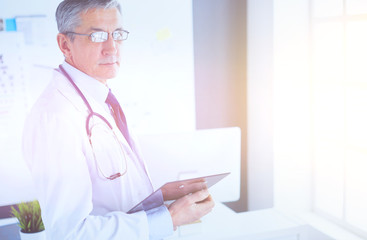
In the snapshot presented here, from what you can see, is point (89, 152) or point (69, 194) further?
point (89, 152)

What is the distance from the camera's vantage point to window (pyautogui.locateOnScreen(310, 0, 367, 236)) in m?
2.45

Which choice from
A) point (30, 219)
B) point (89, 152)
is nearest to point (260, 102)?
point (89, 152)

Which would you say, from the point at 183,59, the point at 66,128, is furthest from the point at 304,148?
the point at 66,128

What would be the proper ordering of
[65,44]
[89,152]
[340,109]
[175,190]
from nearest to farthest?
[175,190], [89,152], [65,44], [340,109]

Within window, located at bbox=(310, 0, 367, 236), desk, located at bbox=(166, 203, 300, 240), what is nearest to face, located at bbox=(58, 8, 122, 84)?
desk, located at bbox=(166, 203, 300, 240)

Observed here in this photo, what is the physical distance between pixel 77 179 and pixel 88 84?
1.63ft

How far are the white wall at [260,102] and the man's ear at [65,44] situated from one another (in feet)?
4.08

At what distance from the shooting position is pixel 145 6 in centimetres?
270

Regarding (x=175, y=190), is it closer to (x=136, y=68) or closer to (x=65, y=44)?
(x=65, y=44)

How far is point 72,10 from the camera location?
7.40ft

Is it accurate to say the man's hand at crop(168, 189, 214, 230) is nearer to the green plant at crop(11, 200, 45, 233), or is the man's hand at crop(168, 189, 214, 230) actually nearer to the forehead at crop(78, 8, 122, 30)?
the green plant at crop(11, 200, 45, 233)

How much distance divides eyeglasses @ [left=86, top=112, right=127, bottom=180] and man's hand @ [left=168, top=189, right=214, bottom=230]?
1.11ft

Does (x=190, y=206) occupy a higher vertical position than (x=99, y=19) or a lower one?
lower

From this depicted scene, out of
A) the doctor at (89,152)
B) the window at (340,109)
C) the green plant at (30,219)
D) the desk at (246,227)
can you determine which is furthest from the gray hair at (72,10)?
the window at (340,109)
